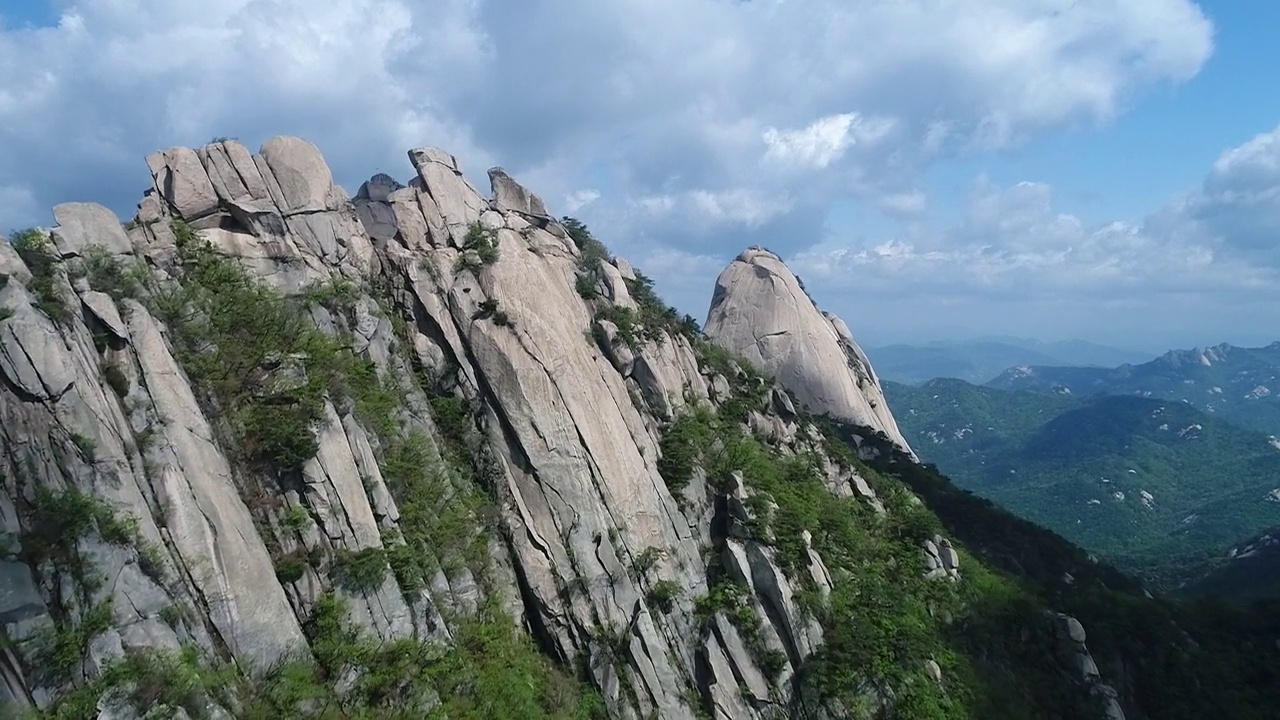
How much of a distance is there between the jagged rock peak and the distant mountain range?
34.9 m

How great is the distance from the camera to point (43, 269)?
19.0 metres

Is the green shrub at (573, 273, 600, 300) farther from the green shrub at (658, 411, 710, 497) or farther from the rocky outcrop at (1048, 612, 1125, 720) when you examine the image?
the rocky outcrop at (1048, 612, 1125, 720)

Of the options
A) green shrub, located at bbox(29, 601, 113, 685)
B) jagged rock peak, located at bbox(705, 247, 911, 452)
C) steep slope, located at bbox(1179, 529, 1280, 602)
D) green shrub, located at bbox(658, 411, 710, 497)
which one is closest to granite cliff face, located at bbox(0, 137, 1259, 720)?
green shrub, located at bbox(29, 601, 113, 685)

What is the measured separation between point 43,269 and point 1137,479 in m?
164

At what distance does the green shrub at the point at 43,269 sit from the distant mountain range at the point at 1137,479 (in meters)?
81.0

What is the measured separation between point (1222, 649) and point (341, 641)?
1602 inches

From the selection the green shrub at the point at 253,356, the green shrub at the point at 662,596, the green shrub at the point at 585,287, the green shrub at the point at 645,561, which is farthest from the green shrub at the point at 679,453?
the green shrub at the point at 253,356

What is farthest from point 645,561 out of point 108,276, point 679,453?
point 108,276

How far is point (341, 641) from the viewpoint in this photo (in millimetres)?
18141

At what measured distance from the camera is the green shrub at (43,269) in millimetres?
17781

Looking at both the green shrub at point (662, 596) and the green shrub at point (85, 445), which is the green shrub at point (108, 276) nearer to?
the green shrub at point (85, 445)

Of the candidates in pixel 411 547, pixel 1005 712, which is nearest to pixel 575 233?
pixel 411 547

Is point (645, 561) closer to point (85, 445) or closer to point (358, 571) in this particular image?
point (358, 571)

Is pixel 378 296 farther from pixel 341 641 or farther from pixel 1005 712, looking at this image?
pixel 1005 712
